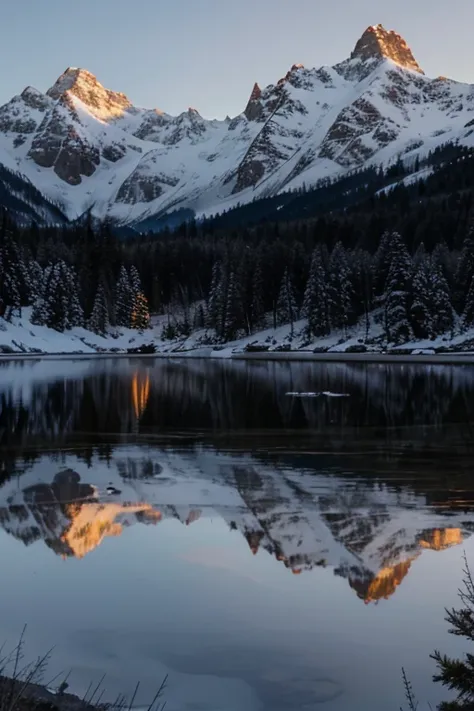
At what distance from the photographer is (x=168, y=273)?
156 meters

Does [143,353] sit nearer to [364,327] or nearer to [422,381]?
[364,327]

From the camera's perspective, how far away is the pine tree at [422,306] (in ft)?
304

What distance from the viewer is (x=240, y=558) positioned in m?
11.9

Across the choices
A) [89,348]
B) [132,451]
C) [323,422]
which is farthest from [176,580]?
[89,348]

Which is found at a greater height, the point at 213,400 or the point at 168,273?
the point at 168,273

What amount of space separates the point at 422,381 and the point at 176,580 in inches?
1568

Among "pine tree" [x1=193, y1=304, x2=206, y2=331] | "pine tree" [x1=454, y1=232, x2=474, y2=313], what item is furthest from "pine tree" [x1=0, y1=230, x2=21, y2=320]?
"pine tree" [x1=454, y1=232, x2=474, y2=313]

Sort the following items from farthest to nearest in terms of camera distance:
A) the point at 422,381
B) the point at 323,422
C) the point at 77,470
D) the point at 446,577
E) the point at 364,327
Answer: the point at 364,327, the point at 422,381, the point at 323,422, the point at 77,470, the point at 446,577

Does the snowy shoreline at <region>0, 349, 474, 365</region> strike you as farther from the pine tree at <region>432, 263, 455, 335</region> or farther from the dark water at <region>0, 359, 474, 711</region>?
the dark water at <region>0, 359, 474, 711</region>

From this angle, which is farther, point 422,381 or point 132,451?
point 422,381

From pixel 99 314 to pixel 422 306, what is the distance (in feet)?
196

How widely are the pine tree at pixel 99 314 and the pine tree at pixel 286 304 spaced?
3099cm

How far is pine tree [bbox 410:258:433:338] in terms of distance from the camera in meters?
92.6

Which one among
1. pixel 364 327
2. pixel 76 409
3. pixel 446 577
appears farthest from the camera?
pixel 364 327
